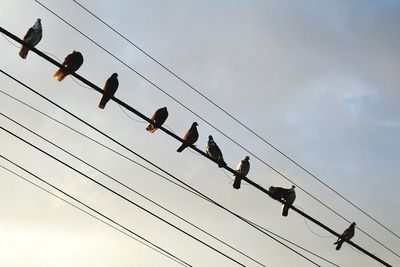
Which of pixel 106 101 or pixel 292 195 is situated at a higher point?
pixel 292 195

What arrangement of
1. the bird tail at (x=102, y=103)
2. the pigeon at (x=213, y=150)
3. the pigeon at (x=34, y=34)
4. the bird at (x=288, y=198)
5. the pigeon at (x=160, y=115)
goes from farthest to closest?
the pigeon at (x=213, y=150), the bird at (x=288, y=198), the pigeon at (x=160, y=115), the pigeon at (x=34, y=34), the bird tail at (x=102, y=103)

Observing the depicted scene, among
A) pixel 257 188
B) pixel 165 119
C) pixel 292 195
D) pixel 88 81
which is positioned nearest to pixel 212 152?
pixel 165 119

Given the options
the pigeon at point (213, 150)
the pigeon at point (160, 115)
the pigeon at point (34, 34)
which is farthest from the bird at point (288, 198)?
the pigeon at point (34, 34)

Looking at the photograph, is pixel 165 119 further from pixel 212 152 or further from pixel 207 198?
pixel 207 198

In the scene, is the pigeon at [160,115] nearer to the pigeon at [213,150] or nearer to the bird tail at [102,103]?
the pigeon at [213,150]

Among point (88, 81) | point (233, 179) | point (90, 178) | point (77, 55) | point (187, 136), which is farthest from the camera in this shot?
point (187, 136)

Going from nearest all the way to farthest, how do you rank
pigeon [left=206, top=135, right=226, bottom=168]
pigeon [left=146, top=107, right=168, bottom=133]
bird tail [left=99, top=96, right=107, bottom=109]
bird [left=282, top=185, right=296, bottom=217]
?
bird tail [left=99, top=96, right=107, bottom=109]
pigeon [left=146, top=107, right=168, bottom=133]
bird [left=282, top=185, right=296, bottom=217]
pigeon [left=206, top=135, right=226, bottom=168]

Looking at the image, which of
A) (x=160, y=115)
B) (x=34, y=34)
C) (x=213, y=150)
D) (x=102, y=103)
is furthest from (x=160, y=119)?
(x=34, y=34)

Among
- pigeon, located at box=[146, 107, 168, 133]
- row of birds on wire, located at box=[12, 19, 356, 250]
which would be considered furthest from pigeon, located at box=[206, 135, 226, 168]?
pigeon, located at box=[146, 107, 168, 133]

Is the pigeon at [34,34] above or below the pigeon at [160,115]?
below

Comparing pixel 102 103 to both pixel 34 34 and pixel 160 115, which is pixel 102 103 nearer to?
pixel 160 115

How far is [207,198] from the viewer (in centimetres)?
797

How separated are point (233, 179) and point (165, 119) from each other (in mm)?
2420

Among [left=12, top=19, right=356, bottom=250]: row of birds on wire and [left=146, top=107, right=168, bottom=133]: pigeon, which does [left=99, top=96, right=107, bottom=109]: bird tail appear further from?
[left=146, top=107, right=168, bottom=133]: pigeon
